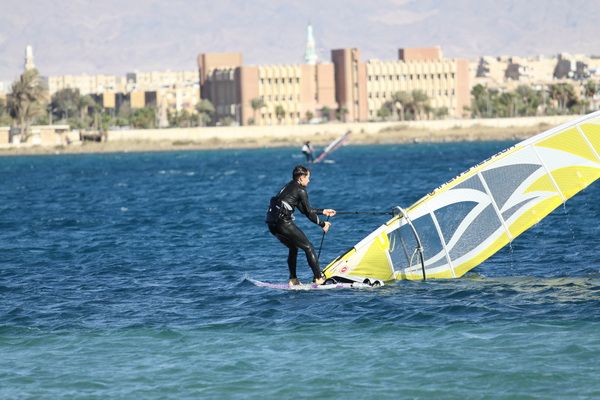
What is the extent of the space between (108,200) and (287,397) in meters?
32.2

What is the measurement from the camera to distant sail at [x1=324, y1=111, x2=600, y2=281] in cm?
1450

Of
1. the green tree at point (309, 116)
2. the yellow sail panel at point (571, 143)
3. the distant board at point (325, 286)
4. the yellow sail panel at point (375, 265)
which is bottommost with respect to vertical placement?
the distant board at point (325, 286)

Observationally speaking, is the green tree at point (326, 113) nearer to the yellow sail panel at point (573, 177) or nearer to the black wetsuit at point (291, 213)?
the yellow sail panel at point (573, 177)

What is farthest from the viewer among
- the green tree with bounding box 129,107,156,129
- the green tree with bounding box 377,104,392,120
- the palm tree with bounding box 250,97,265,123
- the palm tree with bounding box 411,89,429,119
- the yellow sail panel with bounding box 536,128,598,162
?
the green tree with bounding box 377,104,392,120

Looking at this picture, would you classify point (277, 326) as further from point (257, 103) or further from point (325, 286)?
point (257, 103)

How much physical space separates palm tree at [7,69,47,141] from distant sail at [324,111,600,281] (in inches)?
5137

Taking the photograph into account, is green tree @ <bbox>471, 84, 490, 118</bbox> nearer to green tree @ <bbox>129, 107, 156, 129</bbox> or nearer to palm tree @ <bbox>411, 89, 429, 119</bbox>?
palm tree @ <bbox>411, 89, 429, 119</bbox>

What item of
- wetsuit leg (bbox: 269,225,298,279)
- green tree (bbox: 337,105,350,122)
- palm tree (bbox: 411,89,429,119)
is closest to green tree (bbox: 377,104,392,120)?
palm tree (bbox: 411,89,429,119)

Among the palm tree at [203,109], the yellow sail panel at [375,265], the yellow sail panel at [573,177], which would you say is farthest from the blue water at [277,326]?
the palm tree at [203,109]

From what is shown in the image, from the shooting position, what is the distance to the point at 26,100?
14038cm

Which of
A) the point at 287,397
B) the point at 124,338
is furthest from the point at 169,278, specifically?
the point at 287,397

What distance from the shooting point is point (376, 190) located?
43594mm

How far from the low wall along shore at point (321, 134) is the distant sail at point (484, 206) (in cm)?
13231

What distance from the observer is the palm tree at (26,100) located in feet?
456
